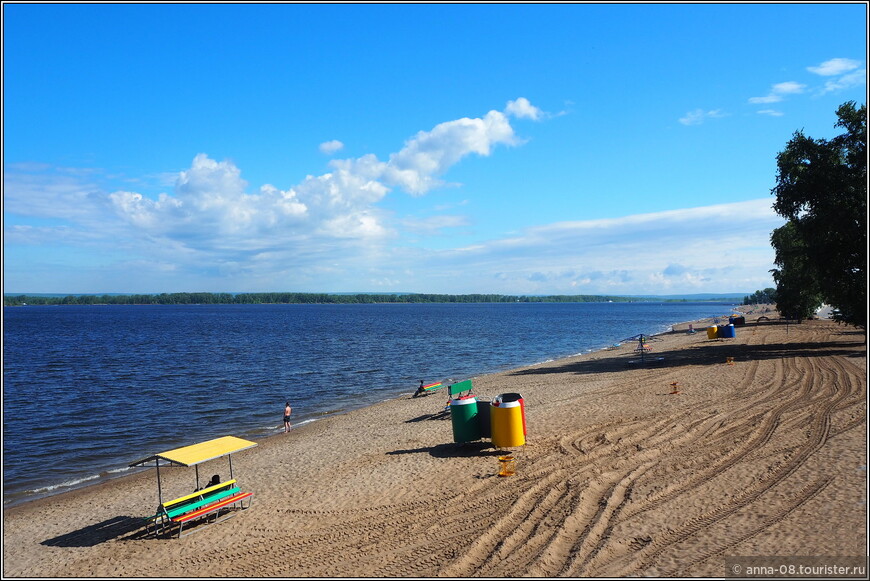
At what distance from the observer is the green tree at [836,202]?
27984 mm

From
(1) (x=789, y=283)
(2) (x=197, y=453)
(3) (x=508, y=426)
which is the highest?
(1) (x=789, y=283)

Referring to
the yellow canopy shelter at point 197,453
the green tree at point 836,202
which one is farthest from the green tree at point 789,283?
the yellow canopy shelter at point 197,453

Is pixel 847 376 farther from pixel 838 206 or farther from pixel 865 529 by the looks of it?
pixel 865 529

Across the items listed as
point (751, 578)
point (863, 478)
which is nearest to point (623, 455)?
point (863, 478)

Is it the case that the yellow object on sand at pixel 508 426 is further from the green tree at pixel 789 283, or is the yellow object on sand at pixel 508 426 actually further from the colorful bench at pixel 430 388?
the green tree at pixel 789 283

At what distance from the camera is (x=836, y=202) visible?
28.5 metres

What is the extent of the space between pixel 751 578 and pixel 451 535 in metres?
5.25

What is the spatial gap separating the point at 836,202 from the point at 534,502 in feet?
90.8

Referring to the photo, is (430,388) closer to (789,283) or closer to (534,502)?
(534,502)

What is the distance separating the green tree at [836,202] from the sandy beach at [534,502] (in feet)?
36.2

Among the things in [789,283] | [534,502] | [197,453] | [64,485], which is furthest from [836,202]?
[64,485]

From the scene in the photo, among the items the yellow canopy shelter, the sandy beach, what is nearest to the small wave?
the sandy beach

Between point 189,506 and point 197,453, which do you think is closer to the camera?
point 189,506

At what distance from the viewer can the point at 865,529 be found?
9.10 m
